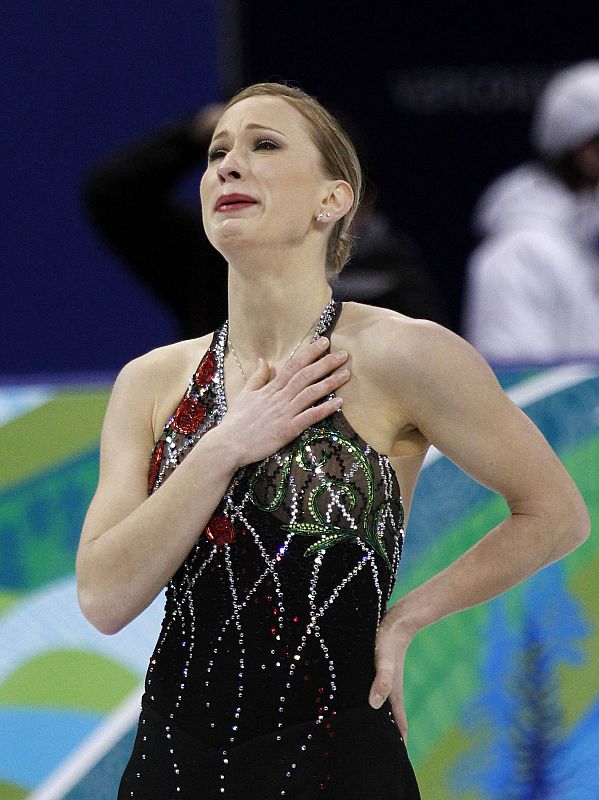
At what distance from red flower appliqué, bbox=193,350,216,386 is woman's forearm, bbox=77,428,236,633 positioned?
0.54 ft

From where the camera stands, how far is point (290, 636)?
80.0 inches

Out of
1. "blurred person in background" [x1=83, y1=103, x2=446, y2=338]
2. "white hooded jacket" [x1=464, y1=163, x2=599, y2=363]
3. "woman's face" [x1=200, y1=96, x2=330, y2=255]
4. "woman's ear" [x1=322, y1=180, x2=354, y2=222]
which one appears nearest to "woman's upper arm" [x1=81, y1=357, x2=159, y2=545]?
"woman's face" [x1=200, y1=96, x2=330, y2=255]

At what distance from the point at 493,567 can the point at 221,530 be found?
43 centimetres

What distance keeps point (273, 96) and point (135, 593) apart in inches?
31.1

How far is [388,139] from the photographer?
6.58m

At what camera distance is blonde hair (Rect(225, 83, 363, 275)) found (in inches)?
85.7

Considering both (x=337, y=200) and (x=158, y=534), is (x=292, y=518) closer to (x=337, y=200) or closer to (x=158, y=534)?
(x=158, y=534)

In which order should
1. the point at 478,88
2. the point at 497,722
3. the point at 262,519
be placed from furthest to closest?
the point at 478,88, the point at 497,722, the point at 262,519

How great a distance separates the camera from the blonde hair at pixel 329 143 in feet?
7.14

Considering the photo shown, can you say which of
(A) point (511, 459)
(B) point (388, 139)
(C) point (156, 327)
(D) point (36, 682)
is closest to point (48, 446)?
(D) point (36, 682)

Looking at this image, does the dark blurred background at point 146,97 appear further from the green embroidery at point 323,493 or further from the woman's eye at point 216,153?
the green embroidery at point 323,493

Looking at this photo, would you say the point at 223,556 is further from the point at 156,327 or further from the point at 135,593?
the point at 156,327

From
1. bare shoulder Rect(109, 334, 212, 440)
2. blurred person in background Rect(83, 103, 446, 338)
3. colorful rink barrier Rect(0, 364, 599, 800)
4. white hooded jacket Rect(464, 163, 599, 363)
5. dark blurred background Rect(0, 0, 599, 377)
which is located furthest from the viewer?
dark blurred background Rect(0, 0, 599, 377)

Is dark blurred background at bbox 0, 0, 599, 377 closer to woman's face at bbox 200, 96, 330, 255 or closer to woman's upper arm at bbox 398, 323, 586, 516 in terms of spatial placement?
woman's face at bbox 200, 96, 330, 255
